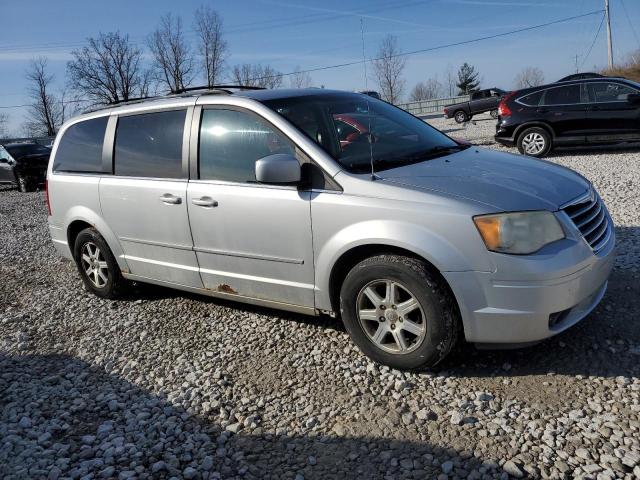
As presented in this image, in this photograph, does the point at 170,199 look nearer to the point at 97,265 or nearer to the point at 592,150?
the point at 97,265

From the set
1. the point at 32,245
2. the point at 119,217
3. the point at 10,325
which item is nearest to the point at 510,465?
the point at 119,217

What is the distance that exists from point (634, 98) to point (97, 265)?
34.0 feet

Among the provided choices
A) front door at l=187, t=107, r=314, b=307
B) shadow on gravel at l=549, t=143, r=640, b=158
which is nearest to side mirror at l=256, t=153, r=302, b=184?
front door at l=187, t=107, r=314, b=307

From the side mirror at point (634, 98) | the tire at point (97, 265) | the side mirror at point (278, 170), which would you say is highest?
the side mirror at point (634, 98)

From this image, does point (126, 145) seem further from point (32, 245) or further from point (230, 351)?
point (32, 245)

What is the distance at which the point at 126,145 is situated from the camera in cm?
475

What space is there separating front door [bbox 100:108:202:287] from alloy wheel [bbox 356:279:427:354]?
1573mm

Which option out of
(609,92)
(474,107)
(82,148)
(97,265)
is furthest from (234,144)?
(474,107)

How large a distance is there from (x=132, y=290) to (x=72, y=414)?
2.16 metres

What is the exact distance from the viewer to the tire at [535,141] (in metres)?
11.5

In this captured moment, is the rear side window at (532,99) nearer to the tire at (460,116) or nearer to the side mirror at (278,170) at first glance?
the side mirror at (278,170)

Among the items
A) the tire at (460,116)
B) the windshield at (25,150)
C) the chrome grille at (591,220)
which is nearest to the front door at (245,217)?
the chrome grille at (591,220)

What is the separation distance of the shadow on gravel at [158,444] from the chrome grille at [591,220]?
5.01 ft

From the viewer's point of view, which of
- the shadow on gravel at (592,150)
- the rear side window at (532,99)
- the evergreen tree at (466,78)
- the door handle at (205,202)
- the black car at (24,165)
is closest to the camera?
the door handle at (205,202)
